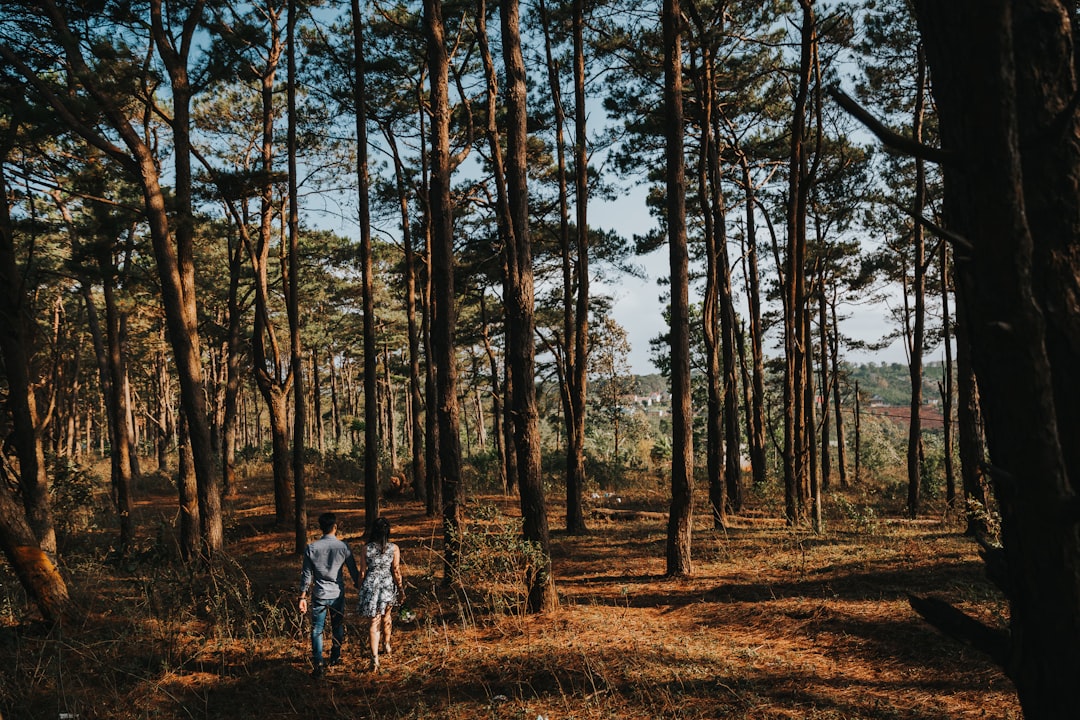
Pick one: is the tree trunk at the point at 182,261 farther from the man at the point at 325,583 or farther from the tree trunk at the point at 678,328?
the tree trunk at the point at 678,328

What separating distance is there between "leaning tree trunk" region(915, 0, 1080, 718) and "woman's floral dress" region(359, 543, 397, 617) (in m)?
5.74

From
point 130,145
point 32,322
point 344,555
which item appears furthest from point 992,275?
point 32,322

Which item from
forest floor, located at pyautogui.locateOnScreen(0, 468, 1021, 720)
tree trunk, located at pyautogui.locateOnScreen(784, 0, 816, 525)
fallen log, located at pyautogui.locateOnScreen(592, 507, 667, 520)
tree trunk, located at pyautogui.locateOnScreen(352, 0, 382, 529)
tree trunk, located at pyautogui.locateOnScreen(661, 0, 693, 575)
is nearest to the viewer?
forest floor, located at pyautogui.locateOnScreen(0, 468, 1021, 720)

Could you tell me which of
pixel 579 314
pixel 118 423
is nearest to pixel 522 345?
pixel 579 314

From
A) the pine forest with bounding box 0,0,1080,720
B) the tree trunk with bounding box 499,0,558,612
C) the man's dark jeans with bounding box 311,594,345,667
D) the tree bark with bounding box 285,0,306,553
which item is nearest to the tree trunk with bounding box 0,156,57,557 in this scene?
the pine forest with bounding box 0,0,1080,720

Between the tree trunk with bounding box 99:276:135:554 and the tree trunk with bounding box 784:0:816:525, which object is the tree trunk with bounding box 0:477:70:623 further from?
the tree trunk with bounding box 784:0:816:525

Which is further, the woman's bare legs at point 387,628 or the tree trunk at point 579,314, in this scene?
the tree trunk at point 579,314

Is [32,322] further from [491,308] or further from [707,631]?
[491,308]

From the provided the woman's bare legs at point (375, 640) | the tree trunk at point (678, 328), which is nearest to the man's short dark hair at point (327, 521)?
the woman's bare legs at point (375, 640)

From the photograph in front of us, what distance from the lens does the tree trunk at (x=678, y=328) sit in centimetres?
862

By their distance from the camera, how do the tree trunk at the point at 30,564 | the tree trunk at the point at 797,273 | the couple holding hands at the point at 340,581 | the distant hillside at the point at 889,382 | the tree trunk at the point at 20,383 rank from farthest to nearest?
the distant hillside at the point at 889,382
the tree trunk at the point at 797,273
the tree trunk at the point at 20,383
the tree trunk at the point at 30,564
the couple holding hands at the point at 340,581

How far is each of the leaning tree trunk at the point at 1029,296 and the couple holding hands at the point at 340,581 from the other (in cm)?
571

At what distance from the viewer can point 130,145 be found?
8.99 m

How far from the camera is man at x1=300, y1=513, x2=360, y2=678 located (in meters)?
6.18
